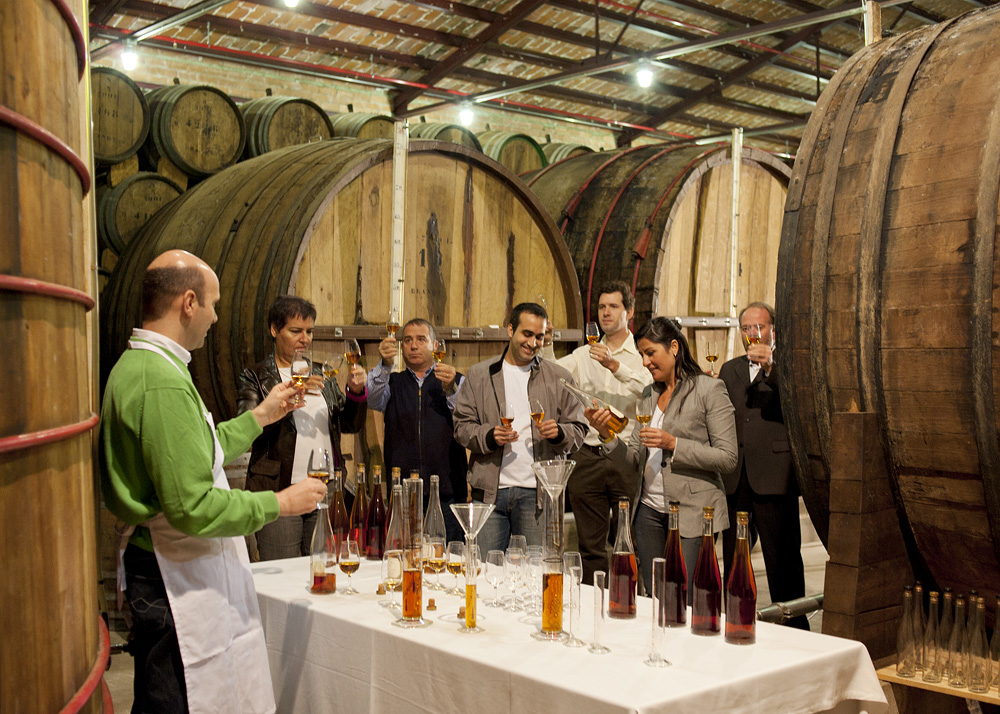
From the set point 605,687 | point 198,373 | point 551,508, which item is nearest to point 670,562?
point 551,508

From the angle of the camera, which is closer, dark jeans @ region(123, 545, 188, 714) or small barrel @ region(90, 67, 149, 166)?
dark jeans @ region(123, 545, 188, 714)

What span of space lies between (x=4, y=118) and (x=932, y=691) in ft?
9.91

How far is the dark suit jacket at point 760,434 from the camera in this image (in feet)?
14.5

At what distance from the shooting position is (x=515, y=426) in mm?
4289

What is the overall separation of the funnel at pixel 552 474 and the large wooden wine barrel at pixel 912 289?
110cm

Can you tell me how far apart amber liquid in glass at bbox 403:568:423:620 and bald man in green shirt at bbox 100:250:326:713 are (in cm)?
32

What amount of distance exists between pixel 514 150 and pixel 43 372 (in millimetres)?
7938

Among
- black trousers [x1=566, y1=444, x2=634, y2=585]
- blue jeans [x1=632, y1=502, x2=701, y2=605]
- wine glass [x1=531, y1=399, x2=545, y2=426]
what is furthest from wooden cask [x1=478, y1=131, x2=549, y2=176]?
blue jeans [x1=632, y1=502, x2=701, y2=605]

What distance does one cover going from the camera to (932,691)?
3010 millimetres

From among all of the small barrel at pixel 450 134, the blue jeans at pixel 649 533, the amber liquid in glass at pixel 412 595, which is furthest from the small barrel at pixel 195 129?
the amber liquid in glass at pixel 412 595

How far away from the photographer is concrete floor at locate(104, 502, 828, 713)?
4.09 m

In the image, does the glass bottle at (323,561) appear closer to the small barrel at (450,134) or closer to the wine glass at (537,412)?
the wine glass at (537,412)

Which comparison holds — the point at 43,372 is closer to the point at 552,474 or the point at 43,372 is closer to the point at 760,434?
the point at 552,474

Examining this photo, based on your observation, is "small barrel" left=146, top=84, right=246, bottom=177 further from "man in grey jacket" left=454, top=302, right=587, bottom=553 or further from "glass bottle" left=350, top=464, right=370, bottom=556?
"glass bottle" left=350, top=464, right=370, bottom=556
